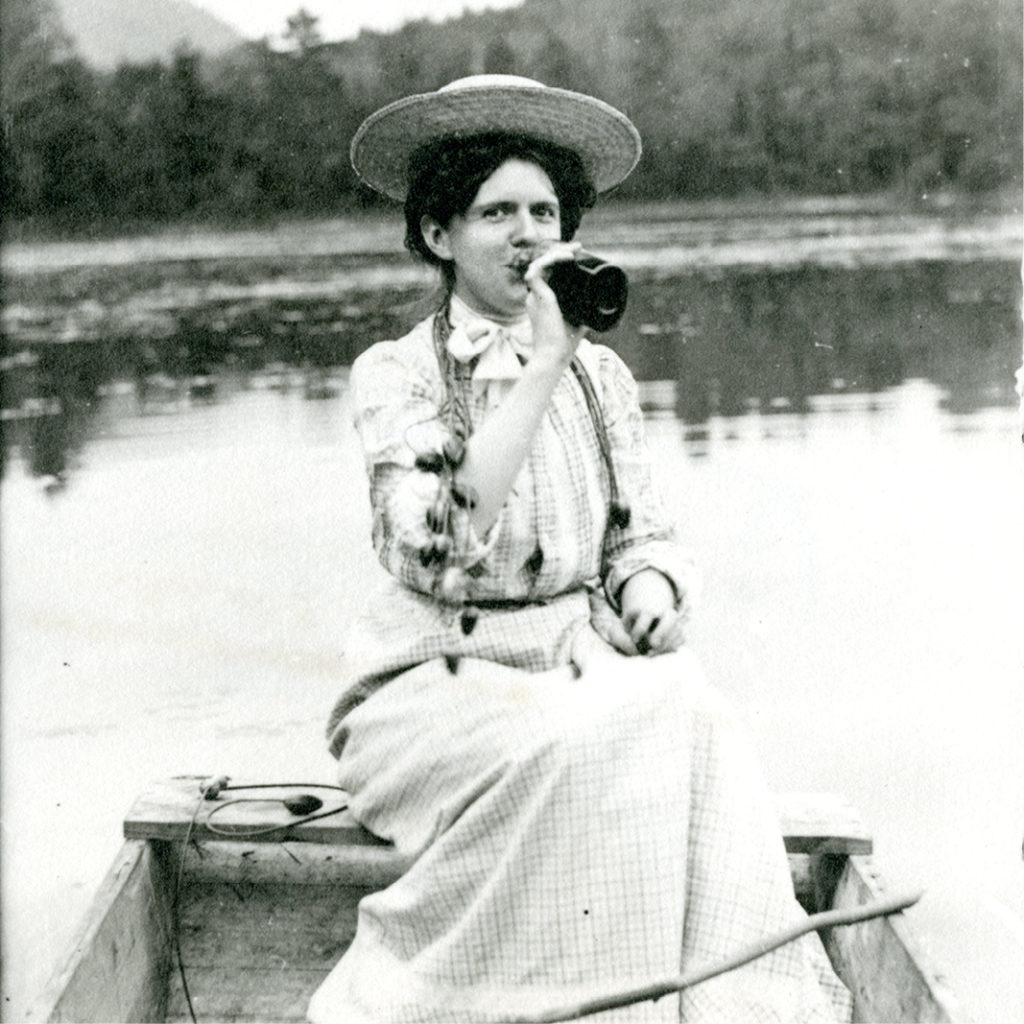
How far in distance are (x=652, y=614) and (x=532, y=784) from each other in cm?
34

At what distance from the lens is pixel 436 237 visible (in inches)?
71.4

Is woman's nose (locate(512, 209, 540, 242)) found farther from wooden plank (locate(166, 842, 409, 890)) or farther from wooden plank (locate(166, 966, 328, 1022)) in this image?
wooden plank (locate(166, 966, 328, 1022))

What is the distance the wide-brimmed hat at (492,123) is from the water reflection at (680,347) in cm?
106

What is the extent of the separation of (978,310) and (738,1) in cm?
94

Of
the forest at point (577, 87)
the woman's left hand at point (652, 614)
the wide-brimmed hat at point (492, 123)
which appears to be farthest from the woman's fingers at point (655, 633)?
the forest at point (577, 87)

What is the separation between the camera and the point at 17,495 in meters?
3.00

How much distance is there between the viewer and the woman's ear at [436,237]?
180 centimetres

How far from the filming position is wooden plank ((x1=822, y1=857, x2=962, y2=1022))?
142cm

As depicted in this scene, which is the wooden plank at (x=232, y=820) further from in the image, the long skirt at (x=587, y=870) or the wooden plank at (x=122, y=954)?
the long skirt at (x=587, y=870)

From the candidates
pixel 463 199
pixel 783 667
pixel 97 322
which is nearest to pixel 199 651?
pixel 97 322

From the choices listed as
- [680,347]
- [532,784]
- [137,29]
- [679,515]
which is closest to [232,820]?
[532,784]

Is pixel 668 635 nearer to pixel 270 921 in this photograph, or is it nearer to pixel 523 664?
pixel 523 664

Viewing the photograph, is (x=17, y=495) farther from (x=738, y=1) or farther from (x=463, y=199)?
(x=738, y=1)

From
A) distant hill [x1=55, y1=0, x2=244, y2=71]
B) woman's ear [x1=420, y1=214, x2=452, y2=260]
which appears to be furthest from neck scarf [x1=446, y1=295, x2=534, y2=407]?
distant hill [x1=55, y1=0, x2=244, y2=71]
